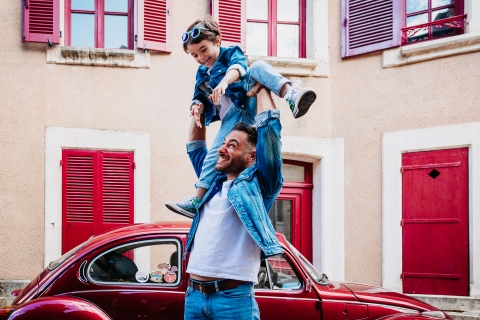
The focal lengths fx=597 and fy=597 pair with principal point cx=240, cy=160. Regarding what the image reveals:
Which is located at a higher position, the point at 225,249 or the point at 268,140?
the point at 268,140

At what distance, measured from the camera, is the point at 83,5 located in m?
8.58

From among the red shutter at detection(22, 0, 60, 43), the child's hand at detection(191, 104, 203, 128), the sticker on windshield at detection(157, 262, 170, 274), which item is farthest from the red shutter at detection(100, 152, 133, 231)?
the child's hand at detection(191, 104, 203, 128)

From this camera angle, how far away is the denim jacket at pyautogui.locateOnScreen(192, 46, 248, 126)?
2.97 m

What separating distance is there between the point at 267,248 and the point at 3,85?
21.4 ft

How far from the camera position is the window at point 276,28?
29.9 ft

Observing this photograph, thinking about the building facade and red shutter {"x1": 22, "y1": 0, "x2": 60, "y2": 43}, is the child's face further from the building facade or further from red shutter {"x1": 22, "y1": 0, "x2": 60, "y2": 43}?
red shutter {"x1": 22, "y1": 0, "x2": 60, "y2": 43}

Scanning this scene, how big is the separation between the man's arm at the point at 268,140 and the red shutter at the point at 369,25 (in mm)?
6253

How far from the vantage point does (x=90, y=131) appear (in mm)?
8195

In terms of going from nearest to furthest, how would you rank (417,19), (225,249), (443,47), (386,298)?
(225,249) < (386,298) < (443,47) < (417,19)

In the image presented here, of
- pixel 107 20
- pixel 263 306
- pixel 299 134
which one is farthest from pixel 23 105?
pixel 263 306

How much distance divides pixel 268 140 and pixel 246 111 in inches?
15.7

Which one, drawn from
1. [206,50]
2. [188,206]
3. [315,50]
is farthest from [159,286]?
[315,50]

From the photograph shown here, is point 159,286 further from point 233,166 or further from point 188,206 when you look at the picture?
point 233,166

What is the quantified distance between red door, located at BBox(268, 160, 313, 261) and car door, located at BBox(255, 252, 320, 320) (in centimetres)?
452
